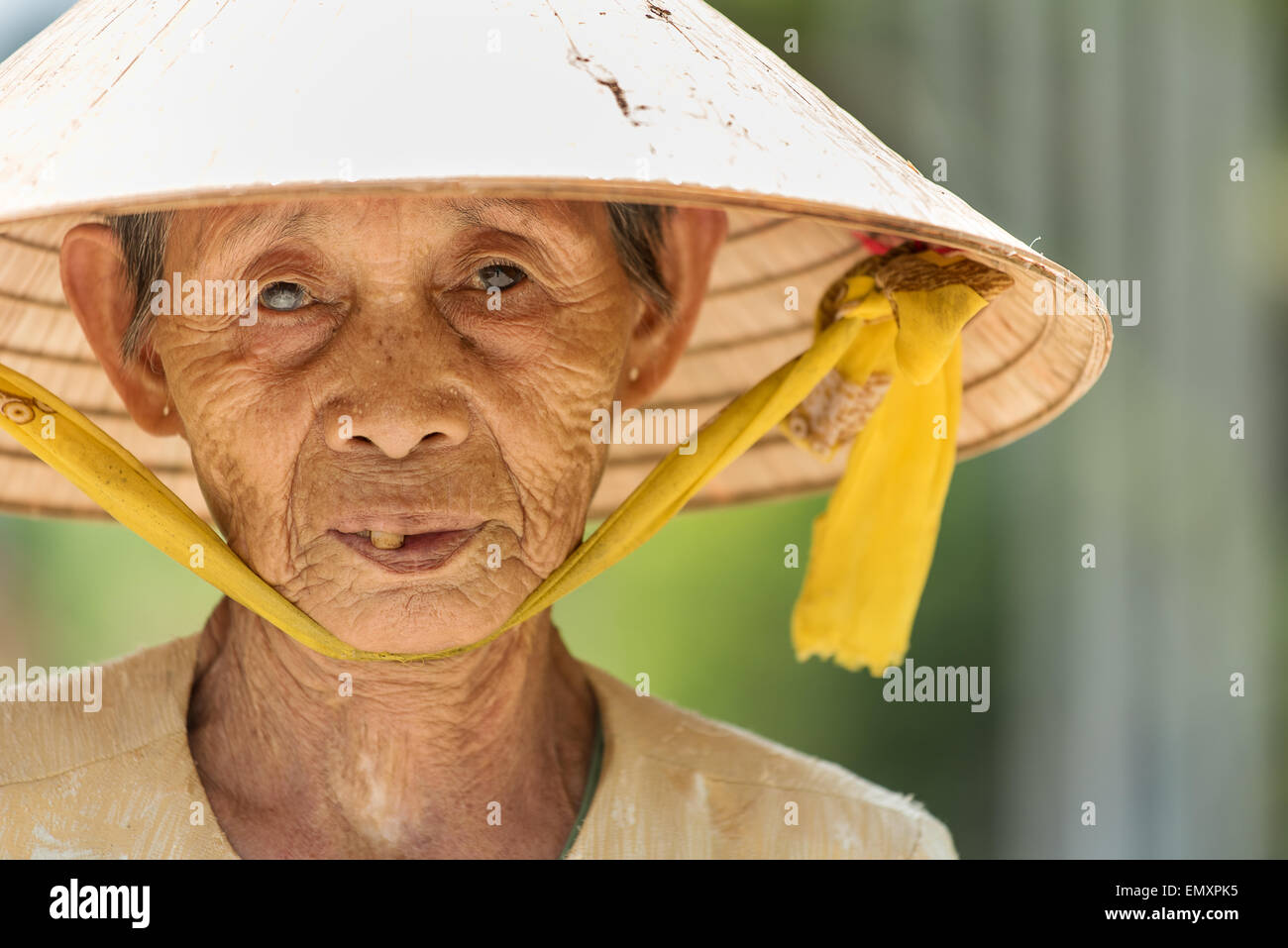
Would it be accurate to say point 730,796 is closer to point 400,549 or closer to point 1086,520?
point 400,549

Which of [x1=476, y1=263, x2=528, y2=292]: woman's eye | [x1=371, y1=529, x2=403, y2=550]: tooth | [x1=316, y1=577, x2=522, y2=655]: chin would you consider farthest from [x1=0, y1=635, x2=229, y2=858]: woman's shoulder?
[x1=476, y1=263, x2=528, y2=292]: woman's eye

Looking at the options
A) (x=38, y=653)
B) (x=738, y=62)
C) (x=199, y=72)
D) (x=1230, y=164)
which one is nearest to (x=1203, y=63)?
(x=1230, y=164)

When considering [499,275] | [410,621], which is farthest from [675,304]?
[410,621]

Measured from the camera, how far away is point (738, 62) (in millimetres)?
1772

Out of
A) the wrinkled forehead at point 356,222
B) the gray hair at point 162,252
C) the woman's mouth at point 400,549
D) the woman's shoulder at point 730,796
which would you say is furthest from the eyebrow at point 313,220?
the woman's shoulder at point 730,796

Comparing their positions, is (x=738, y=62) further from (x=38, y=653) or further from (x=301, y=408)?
(x=38, y=653)

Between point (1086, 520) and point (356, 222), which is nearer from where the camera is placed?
point (356, 222)

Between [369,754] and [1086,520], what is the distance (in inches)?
162

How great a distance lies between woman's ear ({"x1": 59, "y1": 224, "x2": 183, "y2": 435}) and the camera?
2.04m

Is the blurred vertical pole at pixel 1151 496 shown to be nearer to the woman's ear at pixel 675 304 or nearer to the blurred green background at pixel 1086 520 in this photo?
the blurred green background at pixel 1086 520

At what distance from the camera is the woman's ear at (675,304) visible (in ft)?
7.30

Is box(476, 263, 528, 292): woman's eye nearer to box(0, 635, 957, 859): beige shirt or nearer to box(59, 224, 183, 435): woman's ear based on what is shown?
box(59, 224, 183, 435): woman's ear

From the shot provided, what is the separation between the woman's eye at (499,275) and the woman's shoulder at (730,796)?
2.47 ft

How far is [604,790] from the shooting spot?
2.20 metres
